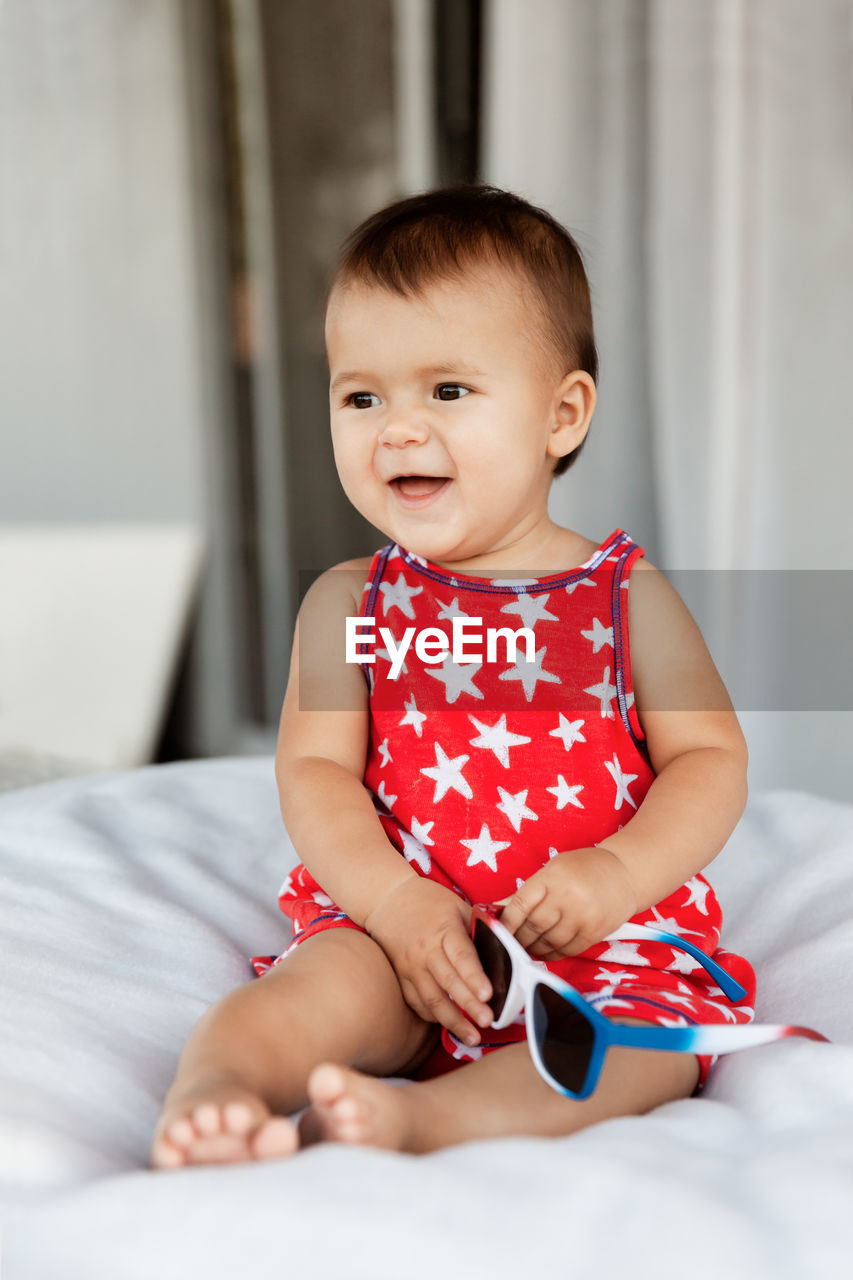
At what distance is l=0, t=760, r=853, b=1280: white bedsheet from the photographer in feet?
1.69

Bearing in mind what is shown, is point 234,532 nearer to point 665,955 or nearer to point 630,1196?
point 665,955

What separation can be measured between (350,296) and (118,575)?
6.56 feet

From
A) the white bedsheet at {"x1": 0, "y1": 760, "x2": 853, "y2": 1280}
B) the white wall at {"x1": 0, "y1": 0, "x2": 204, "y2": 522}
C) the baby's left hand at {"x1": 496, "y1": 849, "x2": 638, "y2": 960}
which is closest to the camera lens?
the white bedsheet at {"x1": 0, "y1": 760, "x2": 853, "y2": 1280}

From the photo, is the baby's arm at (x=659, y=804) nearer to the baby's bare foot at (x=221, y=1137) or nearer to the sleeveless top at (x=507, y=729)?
the sleeveless top at (x=507, y=729)

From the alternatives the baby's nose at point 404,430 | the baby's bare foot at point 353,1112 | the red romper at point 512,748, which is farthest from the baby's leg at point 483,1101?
the baby's nose at point 404,430

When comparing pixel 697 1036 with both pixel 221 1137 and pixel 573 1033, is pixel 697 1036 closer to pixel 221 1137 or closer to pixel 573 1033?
pixel 573 1033

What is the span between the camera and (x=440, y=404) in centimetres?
90

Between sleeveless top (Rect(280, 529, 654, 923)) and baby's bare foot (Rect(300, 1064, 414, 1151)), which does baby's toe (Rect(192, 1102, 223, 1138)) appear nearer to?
baby's bare foot (Rect(300, 1064, 414, 1151))

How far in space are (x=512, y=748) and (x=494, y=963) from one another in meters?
0.22

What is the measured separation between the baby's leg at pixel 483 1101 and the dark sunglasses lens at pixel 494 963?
0.13 feet

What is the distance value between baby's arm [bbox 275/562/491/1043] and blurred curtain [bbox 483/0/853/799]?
102cm

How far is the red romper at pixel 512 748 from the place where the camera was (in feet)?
2.99

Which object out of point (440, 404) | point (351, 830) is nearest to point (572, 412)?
point (440, 404)

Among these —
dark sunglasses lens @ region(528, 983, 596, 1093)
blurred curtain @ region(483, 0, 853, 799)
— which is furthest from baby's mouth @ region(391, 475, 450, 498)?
blurred curtain @ region(483, 0, 853, 799)
